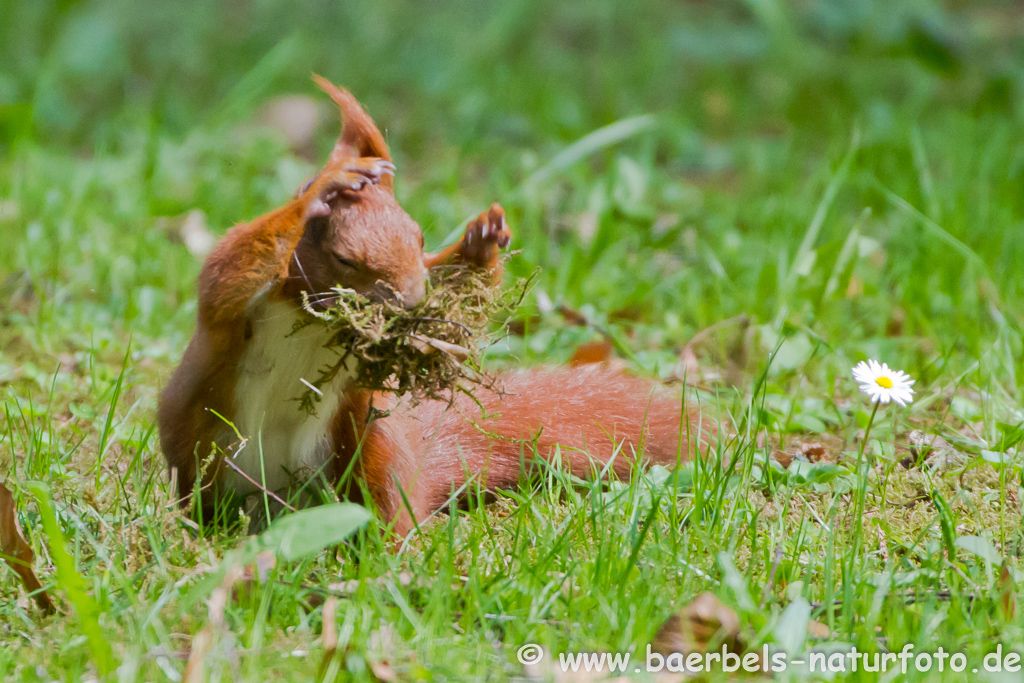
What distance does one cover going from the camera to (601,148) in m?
4.33

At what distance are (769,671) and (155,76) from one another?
14.7 feet

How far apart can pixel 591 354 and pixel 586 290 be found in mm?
442

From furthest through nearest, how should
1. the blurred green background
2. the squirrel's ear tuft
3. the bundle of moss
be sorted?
the blurred green background < the squirrel's ear tuft < the bundle of moss

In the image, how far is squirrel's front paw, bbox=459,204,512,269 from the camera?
173cm

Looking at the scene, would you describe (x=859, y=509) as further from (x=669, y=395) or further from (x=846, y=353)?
(x=846, y=353)

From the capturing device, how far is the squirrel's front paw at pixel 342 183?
162 centimetres

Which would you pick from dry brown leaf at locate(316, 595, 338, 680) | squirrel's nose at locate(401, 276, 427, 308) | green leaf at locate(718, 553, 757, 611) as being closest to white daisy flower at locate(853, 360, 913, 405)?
green leaf at locate(718, 553, 757, 611)

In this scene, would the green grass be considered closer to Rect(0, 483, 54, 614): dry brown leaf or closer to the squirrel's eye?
Rect(0, 483, 54, 614): dry brown leaf

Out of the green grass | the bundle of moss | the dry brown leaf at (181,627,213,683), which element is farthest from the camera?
the bundle of moss

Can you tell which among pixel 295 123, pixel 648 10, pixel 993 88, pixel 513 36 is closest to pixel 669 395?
pixel 295 123

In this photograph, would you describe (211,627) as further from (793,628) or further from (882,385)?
(882,385)

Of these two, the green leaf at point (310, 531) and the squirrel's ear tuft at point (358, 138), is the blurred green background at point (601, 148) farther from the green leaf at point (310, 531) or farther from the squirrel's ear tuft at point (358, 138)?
the green leaf at point (310, 531)

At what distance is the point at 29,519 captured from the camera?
5.68 ft

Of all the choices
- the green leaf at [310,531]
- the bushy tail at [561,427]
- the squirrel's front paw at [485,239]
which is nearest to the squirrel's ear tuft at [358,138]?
the squirrel's front paw at [485,239]
